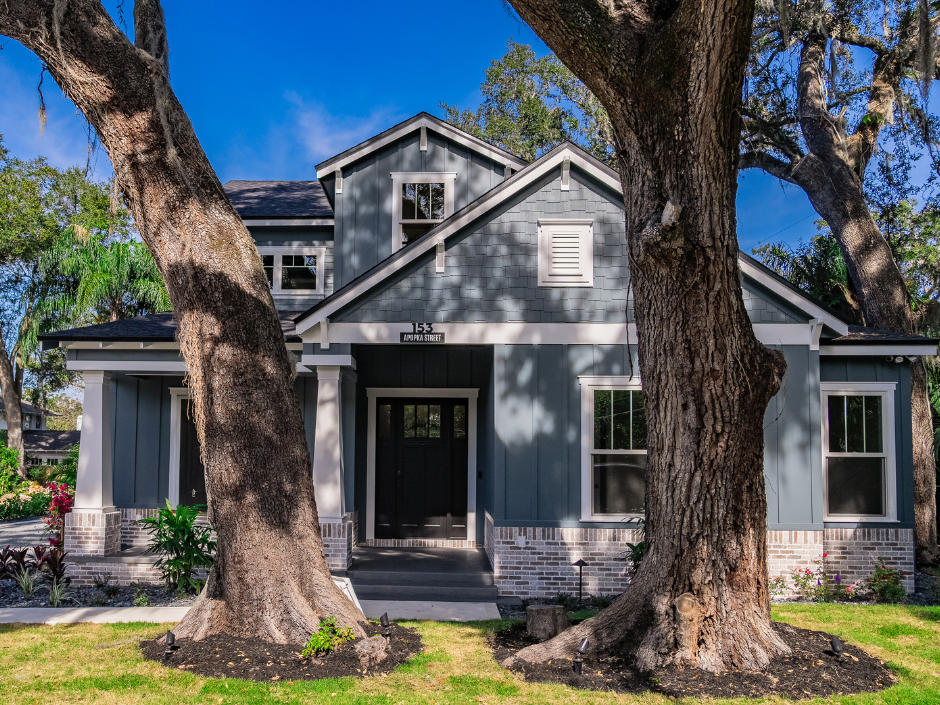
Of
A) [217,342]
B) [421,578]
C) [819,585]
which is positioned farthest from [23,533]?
[819,585]

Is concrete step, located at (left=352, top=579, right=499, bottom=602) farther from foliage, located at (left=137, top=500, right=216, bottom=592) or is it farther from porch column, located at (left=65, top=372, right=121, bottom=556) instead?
porch column, located at (left=65, top=372, right=121, bottom=556)

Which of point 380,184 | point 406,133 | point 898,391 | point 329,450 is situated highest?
point 406,133

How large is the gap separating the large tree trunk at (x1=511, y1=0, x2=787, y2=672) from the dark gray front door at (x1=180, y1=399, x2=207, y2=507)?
764cm

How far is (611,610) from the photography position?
5.29 meters

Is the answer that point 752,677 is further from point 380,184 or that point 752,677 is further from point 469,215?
point 380,184

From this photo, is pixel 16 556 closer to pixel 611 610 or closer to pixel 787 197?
pixel 611 610

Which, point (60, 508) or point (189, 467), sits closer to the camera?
point (60, 508)

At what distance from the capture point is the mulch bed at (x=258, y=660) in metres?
4.99

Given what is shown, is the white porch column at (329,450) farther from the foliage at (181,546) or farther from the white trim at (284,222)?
the white trim at (284,222)

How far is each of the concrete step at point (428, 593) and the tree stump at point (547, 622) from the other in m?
2.52

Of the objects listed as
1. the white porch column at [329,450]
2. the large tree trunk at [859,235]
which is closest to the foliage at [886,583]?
the large tree trunk at [859,235]

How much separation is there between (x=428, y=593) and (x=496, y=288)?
3989mm

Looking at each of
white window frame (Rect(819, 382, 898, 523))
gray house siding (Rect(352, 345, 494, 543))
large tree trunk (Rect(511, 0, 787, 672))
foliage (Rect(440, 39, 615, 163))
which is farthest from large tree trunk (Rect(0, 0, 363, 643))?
foliage (Rect(440, 39, 615, 163))

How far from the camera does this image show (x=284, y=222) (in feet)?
40.4
